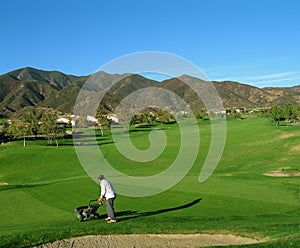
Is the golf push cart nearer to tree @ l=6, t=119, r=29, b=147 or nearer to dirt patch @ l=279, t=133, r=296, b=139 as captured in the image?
dirt patch @ l=279, t=133, r=296, b=139

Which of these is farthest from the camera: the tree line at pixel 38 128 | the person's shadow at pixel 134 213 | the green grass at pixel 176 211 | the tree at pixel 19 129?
the tree at pixel 19 129

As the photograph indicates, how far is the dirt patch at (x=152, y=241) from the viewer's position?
525 inches

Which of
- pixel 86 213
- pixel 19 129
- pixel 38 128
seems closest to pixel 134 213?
pixel 86 213

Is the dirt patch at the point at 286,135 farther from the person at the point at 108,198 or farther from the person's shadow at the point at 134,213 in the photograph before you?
the person at the point at 108,198

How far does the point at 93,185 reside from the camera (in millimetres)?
28562

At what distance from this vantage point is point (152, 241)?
538 inches

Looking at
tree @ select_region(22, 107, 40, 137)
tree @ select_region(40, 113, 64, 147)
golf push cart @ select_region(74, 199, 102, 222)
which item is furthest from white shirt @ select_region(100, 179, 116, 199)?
tree @ select_region(22, 107, 40, 137)

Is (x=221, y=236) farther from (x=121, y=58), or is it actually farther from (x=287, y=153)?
(x=287, y=153)

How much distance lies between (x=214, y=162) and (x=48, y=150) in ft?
108

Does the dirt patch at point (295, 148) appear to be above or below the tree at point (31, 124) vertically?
below

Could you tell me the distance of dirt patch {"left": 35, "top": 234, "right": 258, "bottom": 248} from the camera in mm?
13344

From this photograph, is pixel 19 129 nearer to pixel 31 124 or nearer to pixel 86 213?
pixel 31 124

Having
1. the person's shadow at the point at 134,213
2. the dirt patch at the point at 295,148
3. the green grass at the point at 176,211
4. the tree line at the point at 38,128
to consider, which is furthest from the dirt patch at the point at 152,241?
the tree line at the point at 38,128

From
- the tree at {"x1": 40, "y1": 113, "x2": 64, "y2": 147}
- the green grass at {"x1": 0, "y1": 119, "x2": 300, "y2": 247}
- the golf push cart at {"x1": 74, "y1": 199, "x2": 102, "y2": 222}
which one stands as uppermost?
the tree at {"x1": 40, "y1": 113, "x2": 64, "y2": 147}
